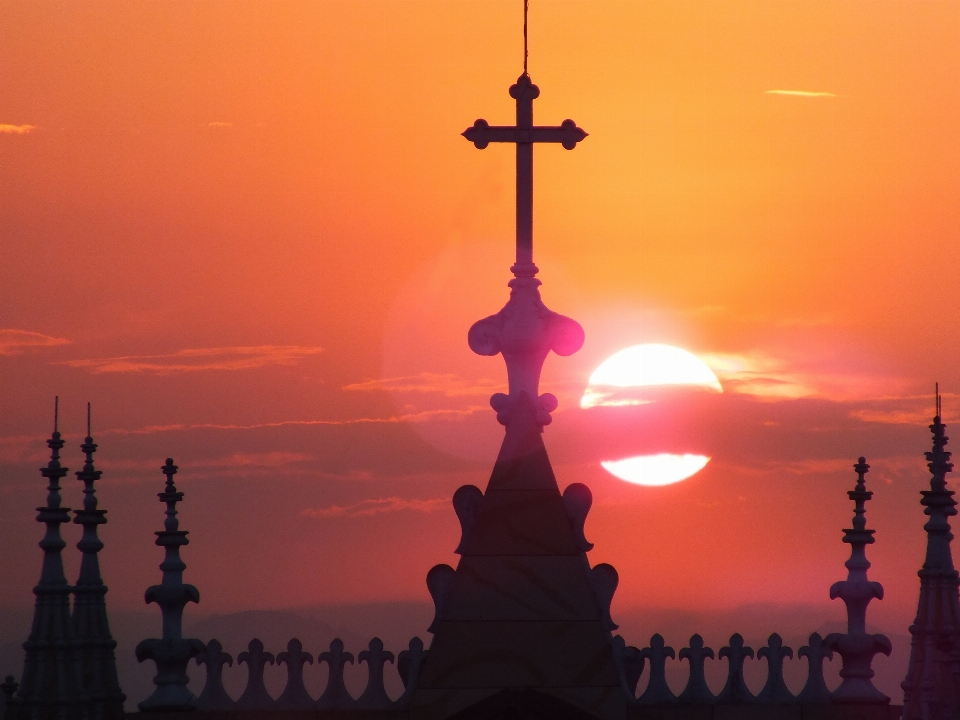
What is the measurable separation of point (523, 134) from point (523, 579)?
7.79 metres

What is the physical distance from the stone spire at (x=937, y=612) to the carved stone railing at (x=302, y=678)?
20322 millimetres

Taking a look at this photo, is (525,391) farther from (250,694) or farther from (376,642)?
(250,694)

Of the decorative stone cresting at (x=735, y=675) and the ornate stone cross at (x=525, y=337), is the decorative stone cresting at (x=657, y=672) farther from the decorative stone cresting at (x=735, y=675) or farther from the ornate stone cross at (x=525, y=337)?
the ornate stone cross at (x=525, y=337)

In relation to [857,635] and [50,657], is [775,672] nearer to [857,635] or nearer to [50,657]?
[857,635]

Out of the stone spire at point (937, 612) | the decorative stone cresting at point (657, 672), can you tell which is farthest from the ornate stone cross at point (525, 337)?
the stone spire at point (937, 612)

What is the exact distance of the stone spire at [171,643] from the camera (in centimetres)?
3297

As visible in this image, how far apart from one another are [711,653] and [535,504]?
12.8ft

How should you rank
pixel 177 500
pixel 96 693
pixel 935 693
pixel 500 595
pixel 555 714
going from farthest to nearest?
pixel 96 693 < pixel 935 693 < pixel 177 500 < pixel 500 595 < pixel 555 714

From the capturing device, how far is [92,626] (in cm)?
5759

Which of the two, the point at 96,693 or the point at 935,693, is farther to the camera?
the point at 96,693

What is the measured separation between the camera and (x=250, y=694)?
32.7 m

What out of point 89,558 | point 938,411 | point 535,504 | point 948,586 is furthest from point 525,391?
point 89,558

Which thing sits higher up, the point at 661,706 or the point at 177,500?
the point at 177,500

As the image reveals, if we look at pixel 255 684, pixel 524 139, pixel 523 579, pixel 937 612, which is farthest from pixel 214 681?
pixel 937 612
